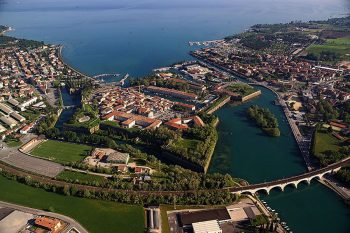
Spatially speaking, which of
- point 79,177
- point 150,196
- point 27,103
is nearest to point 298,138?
point 150,196

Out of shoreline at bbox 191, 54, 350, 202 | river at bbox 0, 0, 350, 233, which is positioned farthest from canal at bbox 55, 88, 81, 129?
shoreline at bbox 191, 54, 350, 202

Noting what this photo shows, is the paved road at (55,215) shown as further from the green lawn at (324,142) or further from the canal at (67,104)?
the green lawn at (324,142)

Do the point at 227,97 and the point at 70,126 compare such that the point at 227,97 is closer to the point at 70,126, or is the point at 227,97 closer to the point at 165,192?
the point at 70,126

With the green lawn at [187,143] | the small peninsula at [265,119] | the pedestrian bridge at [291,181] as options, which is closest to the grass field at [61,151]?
the green lawn at [187,143]

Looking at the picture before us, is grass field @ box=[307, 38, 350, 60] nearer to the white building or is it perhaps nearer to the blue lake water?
the blue lake water

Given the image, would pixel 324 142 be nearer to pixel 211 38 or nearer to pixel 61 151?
pixel 61 151

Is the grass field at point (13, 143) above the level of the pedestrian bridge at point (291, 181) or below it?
below
